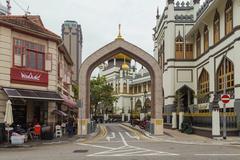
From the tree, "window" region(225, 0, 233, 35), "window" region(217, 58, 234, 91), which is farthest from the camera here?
the tree

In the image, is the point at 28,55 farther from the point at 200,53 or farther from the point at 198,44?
the point at 198,44

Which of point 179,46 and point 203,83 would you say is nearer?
point 203,83

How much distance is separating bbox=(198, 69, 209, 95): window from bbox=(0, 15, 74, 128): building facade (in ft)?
60.4

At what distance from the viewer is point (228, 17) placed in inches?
1351

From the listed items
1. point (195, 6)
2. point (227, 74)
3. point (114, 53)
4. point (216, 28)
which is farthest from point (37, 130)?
point (195, 6)

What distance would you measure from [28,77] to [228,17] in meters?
17.9

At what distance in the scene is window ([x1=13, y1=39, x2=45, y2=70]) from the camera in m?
27.6

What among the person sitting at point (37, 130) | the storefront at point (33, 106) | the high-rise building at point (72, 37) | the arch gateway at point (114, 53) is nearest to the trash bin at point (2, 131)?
Answer: the storefront at point (33, 106)

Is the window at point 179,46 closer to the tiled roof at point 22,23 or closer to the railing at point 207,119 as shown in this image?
the railing at point 207,119

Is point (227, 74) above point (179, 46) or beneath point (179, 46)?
beneath

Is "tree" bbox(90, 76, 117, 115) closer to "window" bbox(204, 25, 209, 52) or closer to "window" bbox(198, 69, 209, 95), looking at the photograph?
"window" bbox(198, 69, 209, 95)

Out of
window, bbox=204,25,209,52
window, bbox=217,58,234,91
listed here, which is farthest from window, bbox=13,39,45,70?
window, bbox=204,25,209,52

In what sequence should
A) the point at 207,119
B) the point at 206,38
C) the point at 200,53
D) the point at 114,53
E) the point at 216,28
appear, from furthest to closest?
the point at 200,53 → the point at 206,38 → the point at 216,28 → the point at 114,53 → the point at 207,119

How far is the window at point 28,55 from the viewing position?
90.6 feet
